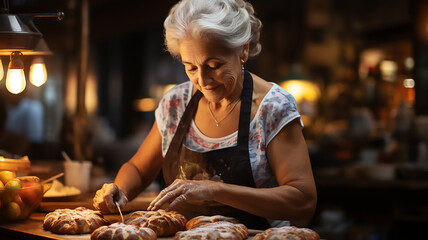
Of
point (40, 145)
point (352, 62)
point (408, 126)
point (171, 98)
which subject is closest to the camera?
point (171, 98)

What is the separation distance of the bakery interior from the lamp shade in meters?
0.12

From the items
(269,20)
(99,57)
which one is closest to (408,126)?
(269,20)

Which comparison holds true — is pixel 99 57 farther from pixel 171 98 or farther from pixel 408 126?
pixel 171 98

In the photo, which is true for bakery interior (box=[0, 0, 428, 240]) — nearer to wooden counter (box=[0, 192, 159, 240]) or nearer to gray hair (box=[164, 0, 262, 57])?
wooden counter (box=[0, 192, 159, 240])

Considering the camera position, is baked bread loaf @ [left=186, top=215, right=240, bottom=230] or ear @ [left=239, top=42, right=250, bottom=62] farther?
Answer: ear @ [left=239, top=42, right=250, bottom=62]

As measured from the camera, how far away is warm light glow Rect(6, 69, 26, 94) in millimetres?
2436

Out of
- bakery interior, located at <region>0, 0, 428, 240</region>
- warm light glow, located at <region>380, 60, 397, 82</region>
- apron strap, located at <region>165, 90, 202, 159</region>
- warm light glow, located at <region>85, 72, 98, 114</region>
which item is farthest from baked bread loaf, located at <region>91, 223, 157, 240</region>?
warm light glow, located at <region>85, 72, 98, 114</region>

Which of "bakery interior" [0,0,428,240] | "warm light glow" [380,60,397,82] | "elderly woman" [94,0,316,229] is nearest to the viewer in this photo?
"elderly woman" [94,0,316,229]

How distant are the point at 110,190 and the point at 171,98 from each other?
0.70 metres

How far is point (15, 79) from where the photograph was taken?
245 centimetres

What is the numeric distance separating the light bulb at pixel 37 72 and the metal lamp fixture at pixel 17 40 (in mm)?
120

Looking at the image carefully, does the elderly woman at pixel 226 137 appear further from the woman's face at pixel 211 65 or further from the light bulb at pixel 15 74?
the light bulb at pixel 15 74

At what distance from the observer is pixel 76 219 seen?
2.09m

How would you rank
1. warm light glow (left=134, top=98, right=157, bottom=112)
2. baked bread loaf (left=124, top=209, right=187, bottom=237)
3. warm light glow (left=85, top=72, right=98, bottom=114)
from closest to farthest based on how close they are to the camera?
baked bread loaf (left=124, top=209, right=187, bottom=237), warm light glow (left=85, top=72, right=98, bottom=114), warm light glow (left=134, top=98, right=157, bottom=112)
